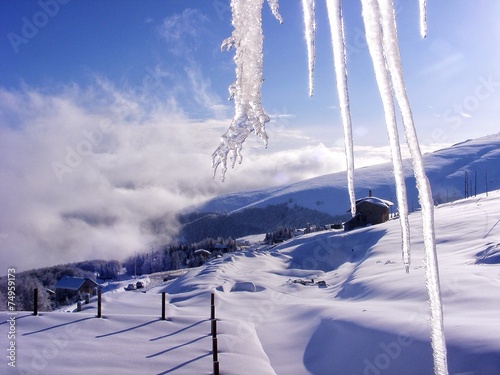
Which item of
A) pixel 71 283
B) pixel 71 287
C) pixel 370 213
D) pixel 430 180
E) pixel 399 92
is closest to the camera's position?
pixel 399 92

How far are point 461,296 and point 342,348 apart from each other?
415cm

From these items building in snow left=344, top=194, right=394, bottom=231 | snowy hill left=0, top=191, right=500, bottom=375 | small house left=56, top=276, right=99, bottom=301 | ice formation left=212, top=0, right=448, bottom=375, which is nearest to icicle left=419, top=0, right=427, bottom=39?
ice formation left=212, top=0, right=448, bottom=375

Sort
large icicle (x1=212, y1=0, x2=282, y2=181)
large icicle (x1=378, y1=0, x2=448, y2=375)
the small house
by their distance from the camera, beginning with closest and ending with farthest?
large icicle (x1=378, y1=0, x2=448, y2=375) < large icicle (x1=212, y1=0, x2=282, y2=181) < the small house

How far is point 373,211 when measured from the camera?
177 ft

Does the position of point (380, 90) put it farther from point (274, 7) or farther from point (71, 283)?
point (71, 283)

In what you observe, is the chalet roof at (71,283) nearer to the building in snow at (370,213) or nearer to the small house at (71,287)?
the small house at (71,287)

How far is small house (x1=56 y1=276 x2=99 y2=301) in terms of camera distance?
5166cm

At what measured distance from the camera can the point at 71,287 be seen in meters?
51.8

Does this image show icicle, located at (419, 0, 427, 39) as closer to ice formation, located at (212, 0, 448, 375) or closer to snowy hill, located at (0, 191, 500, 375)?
ice formation, located at (212, 0, 448, 375)

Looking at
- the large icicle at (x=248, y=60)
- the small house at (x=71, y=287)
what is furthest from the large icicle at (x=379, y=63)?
the small house at (x=71, y=287)

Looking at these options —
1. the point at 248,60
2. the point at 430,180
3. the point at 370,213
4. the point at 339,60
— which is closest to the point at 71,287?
the point at 370,213

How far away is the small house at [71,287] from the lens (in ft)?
169

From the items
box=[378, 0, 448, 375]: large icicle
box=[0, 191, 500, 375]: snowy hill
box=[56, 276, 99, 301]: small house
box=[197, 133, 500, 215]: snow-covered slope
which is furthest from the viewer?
box=[197, 133, 500, 215]: snow-covered slope

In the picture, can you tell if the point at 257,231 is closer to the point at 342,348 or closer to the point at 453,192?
the point at 453,192
